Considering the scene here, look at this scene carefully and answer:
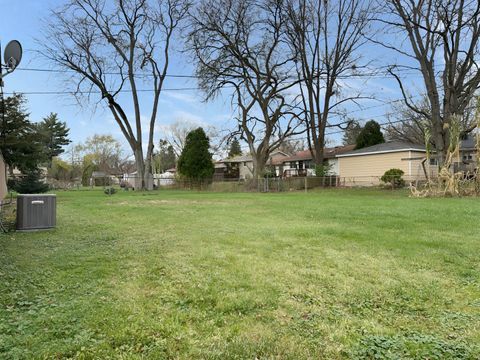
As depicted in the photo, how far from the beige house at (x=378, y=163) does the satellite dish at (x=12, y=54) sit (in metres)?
22.6

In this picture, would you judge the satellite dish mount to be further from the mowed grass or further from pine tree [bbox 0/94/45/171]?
pine tree [bbox 0/94/45/171]

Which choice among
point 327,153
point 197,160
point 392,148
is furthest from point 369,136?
point 197,160

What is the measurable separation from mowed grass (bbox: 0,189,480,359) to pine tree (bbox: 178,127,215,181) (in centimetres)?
2511

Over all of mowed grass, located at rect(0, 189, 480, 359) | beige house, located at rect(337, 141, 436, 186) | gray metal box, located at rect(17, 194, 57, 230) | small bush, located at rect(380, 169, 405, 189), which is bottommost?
mowed grass, located at rect(0, 189, 480, 359)

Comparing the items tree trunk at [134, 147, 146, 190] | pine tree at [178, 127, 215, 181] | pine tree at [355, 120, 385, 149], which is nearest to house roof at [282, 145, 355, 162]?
pine tree at [355, 120, 385, 149]

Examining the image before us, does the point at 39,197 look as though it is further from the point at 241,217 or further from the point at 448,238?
the point at 448,238

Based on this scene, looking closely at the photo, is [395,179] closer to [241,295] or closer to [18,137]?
[18,137]

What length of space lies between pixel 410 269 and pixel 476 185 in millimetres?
12904

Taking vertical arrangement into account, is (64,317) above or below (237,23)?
below

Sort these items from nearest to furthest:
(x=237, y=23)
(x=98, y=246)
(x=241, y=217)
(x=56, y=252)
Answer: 1. (x=56, y=252)
2. (x=98, y=246)
3. (x=241, y=217)
4. (x=237, y=23)

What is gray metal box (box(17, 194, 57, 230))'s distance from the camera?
6609 mm

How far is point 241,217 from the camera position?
29.3ft

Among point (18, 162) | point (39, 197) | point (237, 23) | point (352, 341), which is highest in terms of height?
point (237, 23)

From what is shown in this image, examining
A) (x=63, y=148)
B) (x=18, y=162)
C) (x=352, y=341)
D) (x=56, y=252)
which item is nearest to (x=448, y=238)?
(x=352, y=341)
